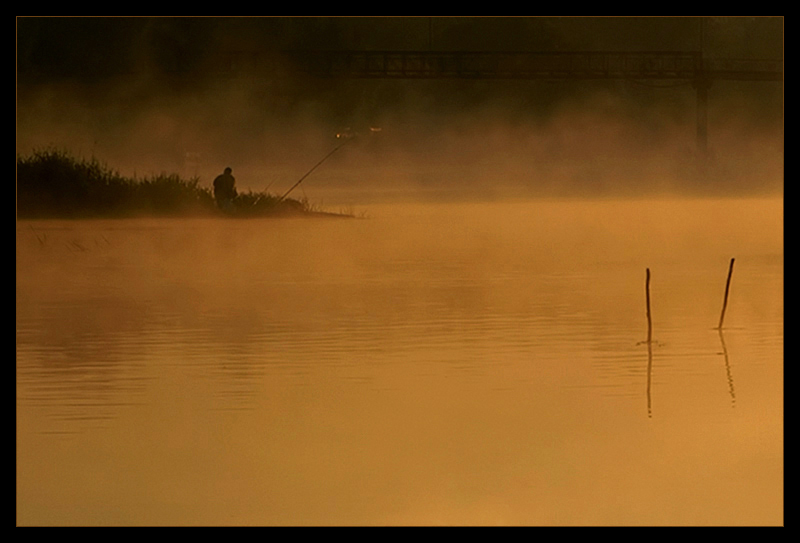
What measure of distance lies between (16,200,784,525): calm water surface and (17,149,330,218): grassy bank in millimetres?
92

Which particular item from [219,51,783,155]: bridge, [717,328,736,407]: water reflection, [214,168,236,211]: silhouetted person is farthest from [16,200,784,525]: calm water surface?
[219,51,783,155]: bridge

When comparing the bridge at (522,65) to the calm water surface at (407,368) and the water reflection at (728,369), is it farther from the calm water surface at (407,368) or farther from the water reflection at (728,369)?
the water reflection at (728,369)

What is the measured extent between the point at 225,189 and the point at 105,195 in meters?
0.67

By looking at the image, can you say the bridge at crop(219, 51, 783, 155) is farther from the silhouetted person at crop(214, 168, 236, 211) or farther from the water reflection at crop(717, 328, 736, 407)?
the water reflection at crop(717, 328, 736, 407)

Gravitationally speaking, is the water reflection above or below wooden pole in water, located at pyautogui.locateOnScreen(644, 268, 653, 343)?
below

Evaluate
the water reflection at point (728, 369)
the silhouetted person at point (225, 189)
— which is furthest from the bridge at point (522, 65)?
the water reflection at point (728, 369)

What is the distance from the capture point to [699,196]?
788 cm

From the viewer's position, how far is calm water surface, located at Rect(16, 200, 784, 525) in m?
6.87

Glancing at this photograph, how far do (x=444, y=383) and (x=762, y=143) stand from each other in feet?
7.19

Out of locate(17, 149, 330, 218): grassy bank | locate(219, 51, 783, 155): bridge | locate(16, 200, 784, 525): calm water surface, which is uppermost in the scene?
locate(219, 51, 783, 155): bridge

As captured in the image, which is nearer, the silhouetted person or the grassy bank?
the grassy bank

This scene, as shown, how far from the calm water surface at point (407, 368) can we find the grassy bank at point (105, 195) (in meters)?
0.09

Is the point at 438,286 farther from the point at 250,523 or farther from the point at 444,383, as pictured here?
the point at 250,523

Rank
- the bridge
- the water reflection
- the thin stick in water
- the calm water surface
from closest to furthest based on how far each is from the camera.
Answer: the calm water surface → the water reflection → the bridge → the thin stick in water
